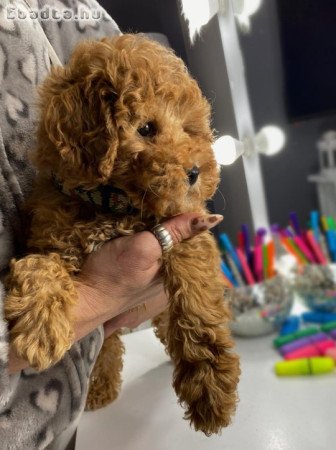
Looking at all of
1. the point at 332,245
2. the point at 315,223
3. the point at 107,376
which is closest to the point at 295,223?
the point at 315,223

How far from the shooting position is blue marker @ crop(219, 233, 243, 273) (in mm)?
1604

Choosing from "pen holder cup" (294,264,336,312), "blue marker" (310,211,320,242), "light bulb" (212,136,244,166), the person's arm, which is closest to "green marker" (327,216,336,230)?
"blue marker" (310,211,320,242)

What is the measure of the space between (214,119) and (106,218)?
16.3 inches

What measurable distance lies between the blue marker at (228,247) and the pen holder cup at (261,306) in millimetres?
90

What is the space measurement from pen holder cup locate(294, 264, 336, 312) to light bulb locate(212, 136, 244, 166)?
20.0 inches

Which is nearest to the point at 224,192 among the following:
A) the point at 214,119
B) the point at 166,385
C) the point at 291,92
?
the point at 214,119

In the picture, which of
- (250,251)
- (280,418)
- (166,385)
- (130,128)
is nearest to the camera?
(130,128)

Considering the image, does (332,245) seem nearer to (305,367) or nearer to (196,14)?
(305,367)

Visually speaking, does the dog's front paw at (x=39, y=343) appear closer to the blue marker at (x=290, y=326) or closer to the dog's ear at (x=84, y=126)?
the dog's ear at (x=84, y=126)

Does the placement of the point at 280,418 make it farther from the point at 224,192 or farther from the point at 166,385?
the point at 224,192

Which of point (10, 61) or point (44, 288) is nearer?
point (44, 288)

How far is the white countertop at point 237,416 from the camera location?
110 centimetres

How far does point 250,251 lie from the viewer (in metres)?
1.69

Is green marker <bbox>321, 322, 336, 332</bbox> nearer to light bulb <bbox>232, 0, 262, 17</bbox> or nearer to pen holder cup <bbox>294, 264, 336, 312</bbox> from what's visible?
pen holder cup <bbox>294, 264, 336, 312</bbox>
